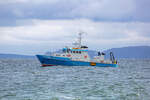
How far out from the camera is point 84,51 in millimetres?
73812

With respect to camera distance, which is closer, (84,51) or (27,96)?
(27,96)

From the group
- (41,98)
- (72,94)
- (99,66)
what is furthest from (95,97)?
(99,66)

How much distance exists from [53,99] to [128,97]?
642cm

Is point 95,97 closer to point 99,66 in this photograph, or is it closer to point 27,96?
point 27,96

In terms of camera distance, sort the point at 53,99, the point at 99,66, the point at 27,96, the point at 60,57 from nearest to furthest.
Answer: the point at 53,99, the point at 27,96, the point at 60,57, the point at 99,66

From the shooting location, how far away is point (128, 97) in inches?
923

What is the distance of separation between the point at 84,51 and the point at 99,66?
791 centimetres

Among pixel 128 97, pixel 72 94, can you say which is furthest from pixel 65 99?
pixel 128 97

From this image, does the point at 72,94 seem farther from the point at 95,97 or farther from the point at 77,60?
the point at 77,60

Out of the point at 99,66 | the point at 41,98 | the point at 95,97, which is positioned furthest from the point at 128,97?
the point at 99,66

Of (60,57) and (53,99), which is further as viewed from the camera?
(60,57)

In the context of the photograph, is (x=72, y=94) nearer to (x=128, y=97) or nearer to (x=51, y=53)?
(x=128, y=97)

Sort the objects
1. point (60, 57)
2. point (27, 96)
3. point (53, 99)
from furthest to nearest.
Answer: point (60, 57) → point (27, 96) → point (53, 99)

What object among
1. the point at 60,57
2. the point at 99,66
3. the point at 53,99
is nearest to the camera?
the point at 53,99
